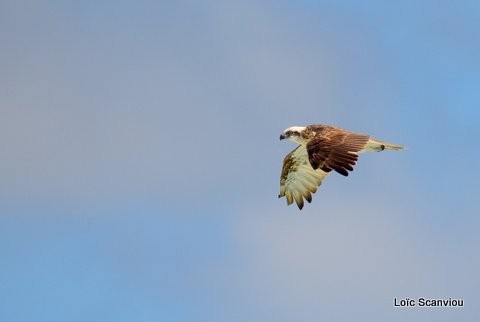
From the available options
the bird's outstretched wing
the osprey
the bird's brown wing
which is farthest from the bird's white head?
the bird's outstretched wing

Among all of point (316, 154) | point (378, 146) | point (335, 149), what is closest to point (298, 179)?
point (378, 146)

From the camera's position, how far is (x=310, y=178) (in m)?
55.3

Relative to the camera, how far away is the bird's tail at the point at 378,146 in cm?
5032

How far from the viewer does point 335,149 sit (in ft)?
155

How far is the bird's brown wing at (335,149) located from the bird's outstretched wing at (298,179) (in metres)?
4.35

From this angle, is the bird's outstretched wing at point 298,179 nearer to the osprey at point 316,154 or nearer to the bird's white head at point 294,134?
the osprey at point 316,154

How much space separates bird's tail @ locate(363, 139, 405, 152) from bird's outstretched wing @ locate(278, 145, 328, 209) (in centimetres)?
439

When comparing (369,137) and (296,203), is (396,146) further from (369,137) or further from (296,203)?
(296,203)

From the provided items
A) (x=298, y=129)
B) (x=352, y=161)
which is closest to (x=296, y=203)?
(x=298, y=129)

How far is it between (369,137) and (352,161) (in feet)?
13.6

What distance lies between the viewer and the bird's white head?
52.0 metres

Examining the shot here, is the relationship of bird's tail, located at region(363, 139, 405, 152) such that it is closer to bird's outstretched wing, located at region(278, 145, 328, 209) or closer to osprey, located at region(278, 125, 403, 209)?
osprey, located at region(278, 125, 403, 209)

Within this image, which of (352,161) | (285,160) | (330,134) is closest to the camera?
(352,161)

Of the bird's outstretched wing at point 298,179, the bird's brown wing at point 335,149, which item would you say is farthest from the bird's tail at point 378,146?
the bird's outstretched wing at point 298,179
